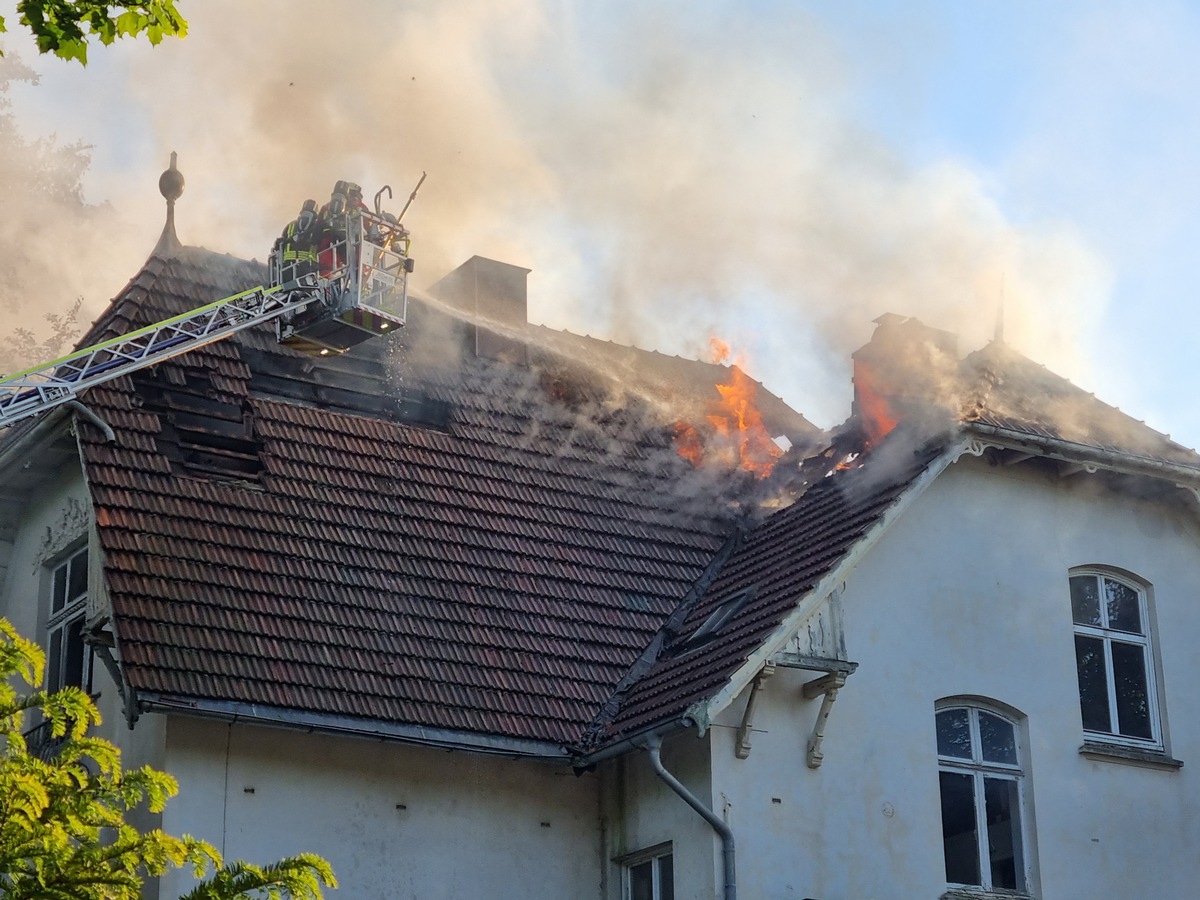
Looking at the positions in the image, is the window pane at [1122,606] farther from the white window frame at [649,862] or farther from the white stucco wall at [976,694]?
the white window frame at [649,862]

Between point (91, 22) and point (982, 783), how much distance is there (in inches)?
397

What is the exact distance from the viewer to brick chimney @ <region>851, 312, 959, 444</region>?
59.2 ft

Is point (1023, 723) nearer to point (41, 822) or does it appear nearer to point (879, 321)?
point (879, 321)

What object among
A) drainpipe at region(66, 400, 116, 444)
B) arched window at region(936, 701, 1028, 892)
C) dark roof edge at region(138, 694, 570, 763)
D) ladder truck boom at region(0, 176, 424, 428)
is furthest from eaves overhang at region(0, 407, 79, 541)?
arched window at region(936, 701, 1028, 892)

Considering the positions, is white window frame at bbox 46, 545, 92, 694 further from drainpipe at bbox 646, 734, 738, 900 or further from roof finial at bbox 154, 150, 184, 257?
drainpipe at bbox 646, 734, 738, 900

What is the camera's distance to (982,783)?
15.9m

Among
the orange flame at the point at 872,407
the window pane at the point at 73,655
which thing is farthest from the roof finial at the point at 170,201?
the orange flame at the point at 872,407

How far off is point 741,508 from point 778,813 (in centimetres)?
456

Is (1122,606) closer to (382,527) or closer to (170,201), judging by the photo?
(382,527)

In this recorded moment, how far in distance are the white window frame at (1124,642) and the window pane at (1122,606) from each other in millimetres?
27

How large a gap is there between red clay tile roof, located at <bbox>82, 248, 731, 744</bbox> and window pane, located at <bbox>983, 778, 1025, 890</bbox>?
3320 mm

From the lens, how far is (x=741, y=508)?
1881 centimetres

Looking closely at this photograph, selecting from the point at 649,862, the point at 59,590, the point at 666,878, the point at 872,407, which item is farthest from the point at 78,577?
the point at 872,407

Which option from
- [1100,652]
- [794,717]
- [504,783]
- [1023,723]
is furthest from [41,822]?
[1100,652]
